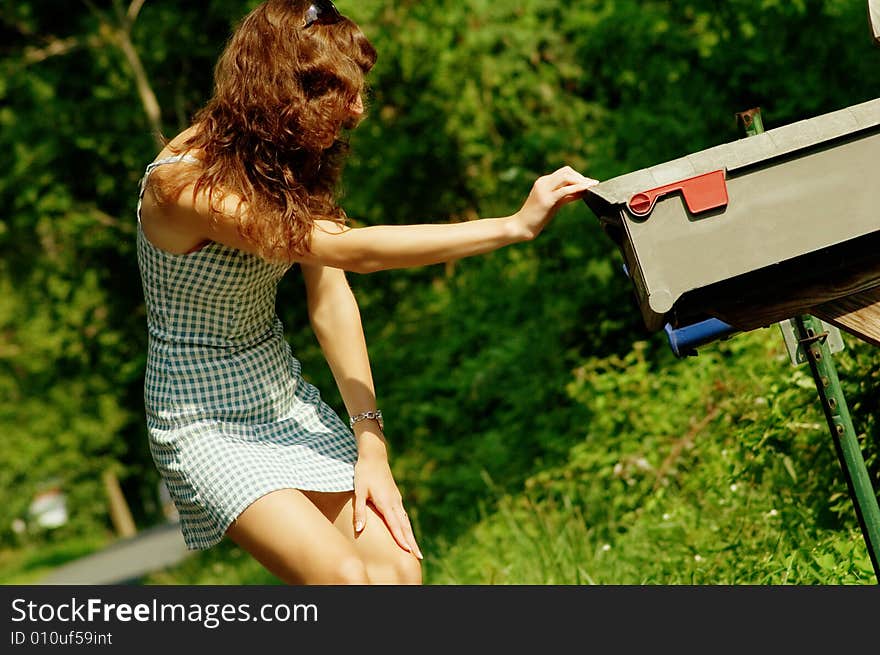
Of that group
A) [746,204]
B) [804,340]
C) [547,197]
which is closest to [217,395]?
[547,197]

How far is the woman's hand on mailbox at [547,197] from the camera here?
2.60 meters

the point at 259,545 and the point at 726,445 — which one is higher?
the point at 259,545

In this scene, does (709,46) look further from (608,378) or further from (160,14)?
(160,14)

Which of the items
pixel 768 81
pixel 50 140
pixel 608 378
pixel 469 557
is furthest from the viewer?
pixel 50 140

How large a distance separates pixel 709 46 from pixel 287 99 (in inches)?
187

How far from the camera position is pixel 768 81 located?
6.58 meters

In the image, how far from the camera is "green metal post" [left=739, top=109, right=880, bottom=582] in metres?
2.88

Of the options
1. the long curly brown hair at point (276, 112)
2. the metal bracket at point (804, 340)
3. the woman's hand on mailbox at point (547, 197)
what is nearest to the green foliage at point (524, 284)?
the metal bracket at point (804, 340)

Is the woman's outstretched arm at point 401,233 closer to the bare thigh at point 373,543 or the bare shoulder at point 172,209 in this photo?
the bare shoulder at point 172,209

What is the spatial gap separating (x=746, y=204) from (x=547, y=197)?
0.44 metres

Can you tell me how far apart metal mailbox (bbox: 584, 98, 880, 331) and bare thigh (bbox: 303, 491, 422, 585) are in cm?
90

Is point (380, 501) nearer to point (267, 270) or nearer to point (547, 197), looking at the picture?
point (267, 270)

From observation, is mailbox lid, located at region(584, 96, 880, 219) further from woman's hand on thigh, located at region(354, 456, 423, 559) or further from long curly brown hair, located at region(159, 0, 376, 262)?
woman's hand on thigh, located at region(354, 456, 423, 559)
